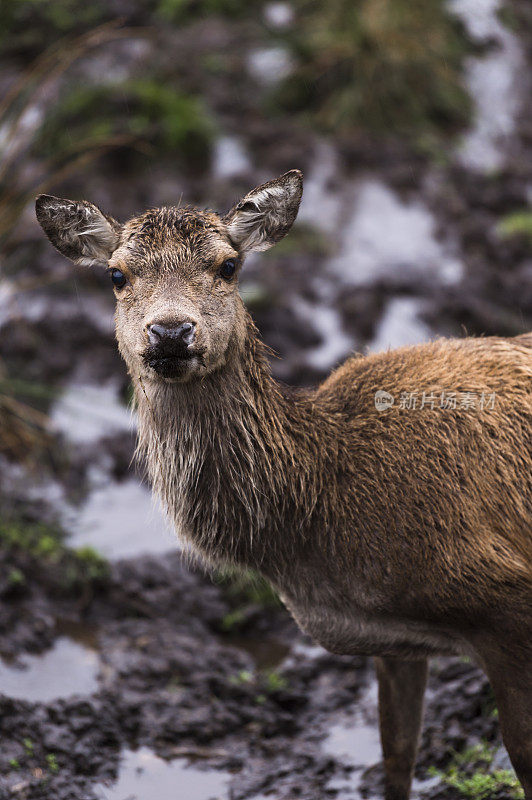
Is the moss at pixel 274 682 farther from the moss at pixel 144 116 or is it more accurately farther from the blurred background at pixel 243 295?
the moss at pixel 144 116

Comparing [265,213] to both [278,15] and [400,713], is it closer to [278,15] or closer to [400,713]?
[400,713]

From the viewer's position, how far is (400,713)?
5.24m

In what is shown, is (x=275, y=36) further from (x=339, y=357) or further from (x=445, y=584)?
(x=445, y=584)

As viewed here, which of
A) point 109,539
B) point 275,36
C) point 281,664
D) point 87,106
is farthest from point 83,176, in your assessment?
point 281,664

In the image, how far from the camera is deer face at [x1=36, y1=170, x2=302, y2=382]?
4.28m

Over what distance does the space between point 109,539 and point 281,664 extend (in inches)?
74.0

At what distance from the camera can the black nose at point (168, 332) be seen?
164 inches

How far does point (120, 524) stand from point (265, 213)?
4.00 meters

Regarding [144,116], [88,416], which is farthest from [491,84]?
[88,416]

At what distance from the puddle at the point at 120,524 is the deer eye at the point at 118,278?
10.5 ft

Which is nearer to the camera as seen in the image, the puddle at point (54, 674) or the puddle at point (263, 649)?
the puddle at point (54, 674)

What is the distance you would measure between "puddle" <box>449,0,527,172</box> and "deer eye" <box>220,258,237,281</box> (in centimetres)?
757

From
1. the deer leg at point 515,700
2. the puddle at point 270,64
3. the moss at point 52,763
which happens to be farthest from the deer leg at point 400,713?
the puddle at point 270,64

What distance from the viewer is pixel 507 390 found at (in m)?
4.79
